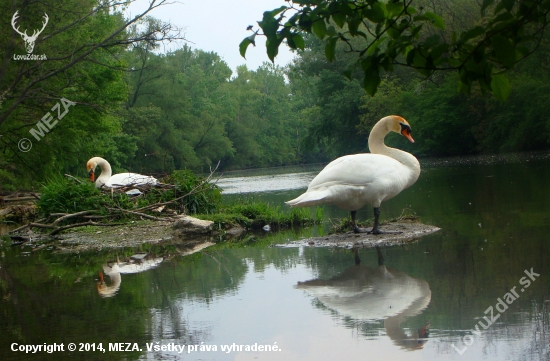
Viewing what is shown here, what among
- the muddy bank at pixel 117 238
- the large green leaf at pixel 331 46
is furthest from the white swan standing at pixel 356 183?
the large green leaf at pixel 331 46

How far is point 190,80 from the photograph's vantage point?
94.1 m

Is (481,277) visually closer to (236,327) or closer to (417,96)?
(236,327)

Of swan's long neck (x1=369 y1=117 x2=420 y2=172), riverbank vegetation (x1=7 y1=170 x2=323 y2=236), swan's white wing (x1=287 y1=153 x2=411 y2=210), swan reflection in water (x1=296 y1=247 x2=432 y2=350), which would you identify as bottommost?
swan reflection in water (x1=296 y1=247 x2=432 y2=350)

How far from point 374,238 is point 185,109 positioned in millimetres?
61256

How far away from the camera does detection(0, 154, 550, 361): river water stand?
452 cm

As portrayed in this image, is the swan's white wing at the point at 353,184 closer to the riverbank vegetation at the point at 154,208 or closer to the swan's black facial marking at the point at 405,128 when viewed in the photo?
the swan's black facial marking at the point at 405,128

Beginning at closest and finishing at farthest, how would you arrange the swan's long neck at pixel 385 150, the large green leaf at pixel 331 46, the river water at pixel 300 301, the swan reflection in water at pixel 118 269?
the large green leaf at pixel 331 46 < the river water at pixel 300 301 < the swan reflection in water at pixel 118 269 < the swan's long neck at pixel 385 150

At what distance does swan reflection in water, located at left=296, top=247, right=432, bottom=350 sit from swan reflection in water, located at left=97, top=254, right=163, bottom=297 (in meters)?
2.06

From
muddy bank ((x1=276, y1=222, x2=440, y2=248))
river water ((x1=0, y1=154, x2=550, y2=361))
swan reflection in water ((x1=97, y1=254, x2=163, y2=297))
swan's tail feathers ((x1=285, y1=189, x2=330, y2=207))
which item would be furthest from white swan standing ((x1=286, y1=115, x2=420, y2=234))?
swan reflection in water ((x1=97, y1=254, x2=163, y2=297))

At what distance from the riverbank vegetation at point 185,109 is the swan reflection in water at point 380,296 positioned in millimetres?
2478

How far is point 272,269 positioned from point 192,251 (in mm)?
2573

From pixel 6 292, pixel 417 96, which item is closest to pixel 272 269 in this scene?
pixel 6 292

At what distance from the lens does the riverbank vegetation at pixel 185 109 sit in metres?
21.3

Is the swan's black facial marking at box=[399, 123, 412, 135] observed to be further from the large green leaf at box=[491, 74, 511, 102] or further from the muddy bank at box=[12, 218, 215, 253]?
the large green leaf at box=[491, 74, 511, 102]
